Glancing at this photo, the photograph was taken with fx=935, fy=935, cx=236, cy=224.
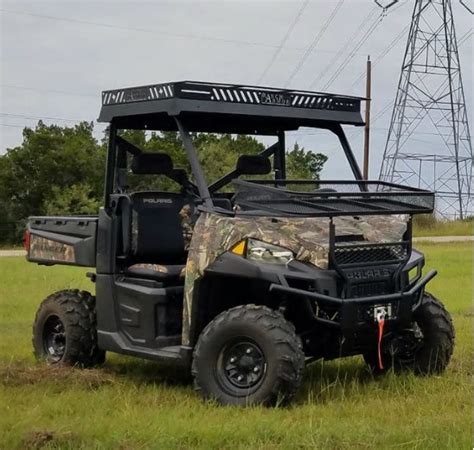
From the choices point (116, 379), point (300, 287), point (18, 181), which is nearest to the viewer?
point (300, 287)

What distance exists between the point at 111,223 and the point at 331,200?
1.95 meters

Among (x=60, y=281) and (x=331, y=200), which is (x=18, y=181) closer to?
(x=60, y=281)

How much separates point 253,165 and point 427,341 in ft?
7.04

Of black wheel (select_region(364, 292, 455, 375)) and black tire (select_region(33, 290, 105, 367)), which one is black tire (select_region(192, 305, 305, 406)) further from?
black tire (select_region(33, 290, 105, 367))

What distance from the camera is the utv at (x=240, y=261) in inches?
245

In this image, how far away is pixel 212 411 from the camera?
6.05 meters

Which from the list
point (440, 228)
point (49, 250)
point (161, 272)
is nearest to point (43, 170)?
point (440, 228)

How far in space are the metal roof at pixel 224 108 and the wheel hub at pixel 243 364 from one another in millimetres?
1780

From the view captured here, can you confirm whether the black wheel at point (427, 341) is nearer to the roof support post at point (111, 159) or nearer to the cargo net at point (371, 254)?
the cargo net at point (371, 254)

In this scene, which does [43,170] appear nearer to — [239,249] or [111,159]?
[111,159]

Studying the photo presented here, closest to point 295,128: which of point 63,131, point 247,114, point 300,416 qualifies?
point 247,114

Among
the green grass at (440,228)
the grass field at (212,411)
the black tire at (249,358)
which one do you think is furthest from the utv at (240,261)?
the green grass at (440,228)

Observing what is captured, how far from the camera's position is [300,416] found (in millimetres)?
5875

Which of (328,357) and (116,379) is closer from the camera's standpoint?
(328,357)
